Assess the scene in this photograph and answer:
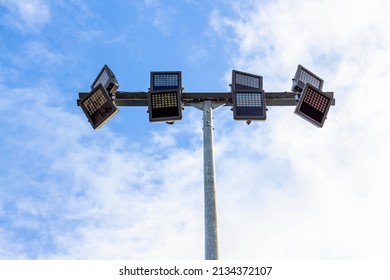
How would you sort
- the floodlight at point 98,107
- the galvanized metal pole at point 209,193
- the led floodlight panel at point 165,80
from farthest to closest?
the led floodlight panel at point 165,80, the floodlight at point 98,107, the galvanized metal pole at point 209,193

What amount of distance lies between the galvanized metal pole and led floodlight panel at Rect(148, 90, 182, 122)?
1.84ft

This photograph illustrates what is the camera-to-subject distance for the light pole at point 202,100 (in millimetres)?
8328

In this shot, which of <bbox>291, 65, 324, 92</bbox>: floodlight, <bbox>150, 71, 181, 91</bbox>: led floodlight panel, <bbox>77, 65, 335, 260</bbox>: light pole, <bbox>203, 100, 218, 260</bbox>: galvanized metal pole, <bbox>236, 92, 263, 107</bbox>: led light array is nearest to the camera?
<bbox>203, 100, 218, 260</bbox>: galvanized metal pole

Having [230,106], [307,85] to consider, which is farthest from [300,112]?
[230,106]

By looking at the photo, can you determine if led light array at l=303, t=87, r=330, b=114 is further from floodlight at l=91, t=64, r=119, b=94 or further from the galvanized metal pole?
floodlight at l=91, t=64, r=119, b=94

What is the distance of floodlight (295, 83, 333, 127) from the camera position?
28.6ft

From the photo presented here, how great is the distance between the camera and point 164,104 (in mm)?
8375

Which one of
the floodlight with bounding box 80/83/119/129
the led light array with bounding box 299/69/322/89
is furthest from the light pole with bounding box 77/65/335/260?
the led light array with bounding box 299/69/322/89

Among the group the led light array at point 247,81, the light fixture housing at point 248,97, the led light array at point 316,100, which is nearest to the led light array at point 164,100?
the light fixture housing at point 248,97

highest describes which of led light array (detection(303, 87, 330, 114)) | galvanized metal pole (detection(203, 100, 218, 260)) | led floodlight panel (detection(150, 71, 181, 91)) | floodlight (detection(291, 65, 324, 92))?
floodlight (detection(291, 65, 324, 92))

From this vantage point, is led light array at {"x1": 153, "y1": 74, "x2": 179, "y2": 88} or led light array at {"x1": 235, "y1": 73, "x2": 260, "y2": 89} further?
led light array at {"x1": 235, "y1": 73, "x2": 260, "y2": 89}

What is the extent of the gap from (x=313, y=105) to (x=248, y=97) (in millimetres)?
1176

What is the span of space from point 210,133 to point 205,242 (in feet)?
5.88

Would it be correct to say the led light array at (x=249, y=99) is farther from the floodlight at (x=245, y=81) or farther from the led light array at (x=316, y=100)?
the led light array at (x=316, y=100)
